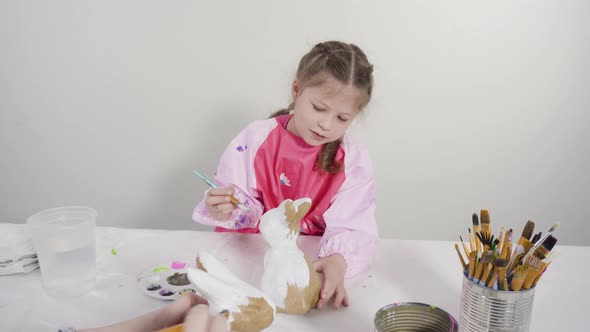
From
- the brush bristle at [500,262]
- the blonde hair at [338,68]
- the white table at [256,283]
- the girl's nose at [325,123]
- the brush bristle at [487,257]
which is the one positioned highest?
the blonde hair at [338,68]

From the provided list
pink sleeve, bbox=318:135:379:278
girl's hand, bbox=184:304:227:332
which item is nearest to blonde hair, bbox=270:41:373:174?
pink sleeve, bbox=318:135:379:278

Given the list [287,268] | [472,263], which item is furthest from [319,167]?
[472,263]

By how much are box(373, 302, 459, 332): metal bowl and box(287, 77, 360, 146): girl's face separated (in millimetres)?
421

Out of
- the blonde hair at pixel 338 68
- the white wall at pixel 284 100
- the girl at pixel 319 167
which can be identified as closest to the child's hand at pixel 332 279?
the girl at pixel 319 167

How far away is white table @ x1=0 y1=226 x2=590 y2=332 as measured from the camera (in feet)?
2.27

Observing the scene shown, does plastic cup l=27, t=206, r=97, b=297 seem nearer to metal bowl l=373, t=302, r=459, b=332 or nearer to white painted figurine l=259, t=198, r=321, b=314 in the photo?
white painted figurine l=259, t=198, r=321, b=314

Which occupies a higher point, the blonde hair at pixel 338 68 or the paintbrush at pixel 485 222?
the blonde hair at pixel 338 68

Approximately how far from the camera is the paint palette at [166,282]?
738mm

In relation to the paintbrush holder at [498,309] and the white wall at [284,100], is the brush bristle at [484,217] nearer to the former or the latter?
the paintbrush holder at [498,309]

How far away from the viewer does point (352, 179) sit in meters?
1.03

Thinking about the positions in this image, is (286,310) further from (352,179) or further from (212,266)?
(352,179)

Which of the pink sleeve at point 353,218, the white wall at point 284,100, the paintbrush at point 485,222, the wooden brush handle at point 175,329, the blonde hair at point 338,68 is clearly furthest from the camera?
the white wall at point 284,100

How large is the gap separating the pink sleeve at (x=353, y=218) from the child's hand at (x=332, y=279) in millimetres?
23

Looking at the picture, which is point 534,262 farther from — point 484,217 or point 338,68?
point 338,68
